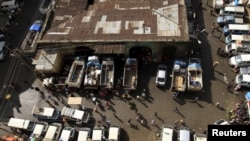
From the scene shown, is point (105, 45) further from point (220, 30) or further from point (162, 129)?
point (220, 30)

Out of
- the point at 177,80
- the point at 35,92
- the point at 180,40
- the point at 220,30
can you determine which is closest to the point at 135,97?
the point at 177,80

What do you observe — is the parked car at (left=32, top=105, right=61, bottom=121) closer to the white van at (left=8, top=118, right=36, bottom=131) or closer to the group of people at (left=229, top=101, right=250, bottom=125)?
the white van at (left=8, top=118, right=36, bottom=131)

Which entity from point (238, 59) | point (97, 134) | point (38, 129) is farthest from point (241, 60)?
point (38, 129)

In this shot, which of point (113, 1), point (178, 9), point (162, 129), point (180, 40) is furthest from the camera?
point (113, 1)

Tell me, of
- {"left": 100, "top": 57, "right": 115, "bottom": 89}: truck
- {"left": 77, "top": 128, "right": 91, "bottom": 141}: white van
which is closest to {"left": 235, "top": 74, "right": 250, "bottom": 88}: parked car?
{"left": 100, "top": 57, "right": 115, "bottom": 89}: truck

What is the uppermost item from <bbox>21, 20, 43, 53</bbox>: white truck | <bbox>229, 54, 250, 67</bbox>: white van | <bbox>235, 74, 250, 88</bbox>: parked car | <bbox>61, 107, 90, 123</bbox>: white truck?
<bbox>21, 20, 43, 53</bbox>: white truck

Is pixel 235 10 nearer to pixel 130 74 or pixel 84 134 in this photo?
pixel 130 74

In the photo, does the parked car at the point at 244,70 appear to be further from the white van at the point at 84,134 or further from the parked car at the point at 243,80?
the white van at the point at 84,134
